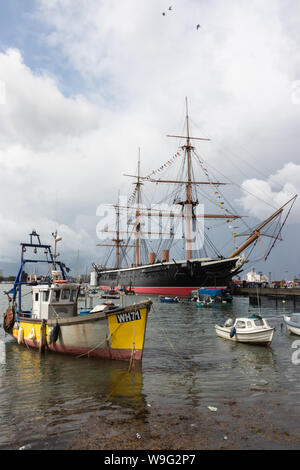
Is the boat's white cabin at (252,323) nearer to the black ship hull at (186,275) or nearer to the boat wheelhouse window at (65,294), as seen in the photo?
the boat wheelhouse window at (65,294)

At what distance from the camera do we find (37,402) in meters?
11.5

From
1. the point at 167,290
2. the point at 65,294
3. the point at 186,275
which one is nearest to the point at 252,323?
the point at 65,294

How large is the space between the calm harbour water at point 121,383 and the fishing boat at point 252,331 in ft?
1.94

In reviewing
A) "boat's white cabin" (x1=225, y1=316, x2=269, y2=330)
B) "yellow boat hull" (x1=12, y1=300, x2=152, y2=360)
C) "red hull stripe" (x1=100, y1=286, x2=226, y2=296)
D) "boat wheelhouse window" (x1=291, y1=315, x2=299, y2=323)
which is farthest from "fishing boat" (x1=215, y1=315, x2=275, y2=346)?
"red hull stripe" (x1=100, y1=286, x2=226, y2=296)

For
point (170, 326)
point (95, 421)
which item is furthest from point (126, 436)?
point (170, 326)

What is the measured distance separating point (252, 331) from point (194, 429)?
1372cm

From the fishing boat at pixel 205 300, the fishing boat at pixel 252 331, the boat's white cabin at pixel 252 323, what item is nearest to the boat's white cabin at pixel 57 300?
the fishing boat at pixel 252 331

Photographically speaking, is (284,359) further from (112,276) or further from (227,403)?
(112,276)

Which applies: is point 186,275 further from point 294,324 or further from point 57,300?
point 57,300

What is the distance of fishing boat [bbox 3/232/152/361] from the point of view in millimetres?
15852

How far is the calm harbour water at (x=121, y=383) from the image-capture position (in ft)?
31.8

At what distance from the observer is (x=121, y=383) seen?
1349cm

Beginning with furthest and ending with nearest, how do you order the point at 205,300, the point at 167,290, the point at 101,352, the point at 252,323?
the point at 167,290, the point at 205,300, the point at 252,323, the point at 101,352

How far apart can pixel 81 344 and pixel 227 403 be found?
8.70 m
